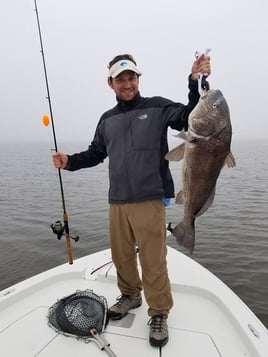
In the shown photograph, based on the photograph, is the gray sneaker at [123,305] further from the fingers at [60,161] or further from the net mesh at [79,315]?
the fingers at [60,161]

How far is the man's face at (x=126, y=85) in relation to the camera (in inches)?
122

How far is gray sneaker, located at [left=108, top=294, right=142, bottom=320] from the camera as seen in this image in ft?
10.6

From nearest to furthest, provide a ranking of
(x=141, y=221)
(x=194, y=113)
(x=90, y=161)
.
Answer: (x=194, y=113)
(x=141, y=221)
(x=90, y=161)

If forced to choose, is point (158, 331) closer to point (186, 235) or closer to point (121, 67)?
point (186, 235)

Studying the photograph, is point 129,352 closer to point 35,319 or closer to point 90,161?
point 35,319

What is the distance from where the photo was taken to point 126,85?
10.2 feet

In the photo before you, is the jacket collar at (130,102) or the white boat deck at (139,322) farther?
the jacket collar at (130,102)

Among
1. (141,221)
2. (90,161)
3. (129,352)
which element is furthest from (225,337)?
(90,161)

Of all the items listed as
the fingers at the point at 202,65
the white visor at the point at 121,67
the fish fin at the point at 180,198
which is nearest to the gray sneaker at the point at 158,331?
the fish fin at the point at 180,198

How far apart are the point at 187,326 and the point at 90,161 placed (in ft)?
6.85

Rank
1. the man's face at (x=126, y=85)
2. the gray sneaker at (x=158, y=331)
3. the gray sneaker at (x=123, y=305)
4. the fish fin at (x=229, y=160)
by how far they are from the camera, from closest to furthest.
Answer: the fish fin at (x=229, y=160) < the gray sneaker at (x=158, y=331) < the man's face at (x=126, y=85) < the gray sneaker at (x=123, y=305)

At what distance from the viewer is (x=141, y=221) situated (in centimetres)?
292

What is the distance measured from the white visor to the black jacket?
0.27 meters

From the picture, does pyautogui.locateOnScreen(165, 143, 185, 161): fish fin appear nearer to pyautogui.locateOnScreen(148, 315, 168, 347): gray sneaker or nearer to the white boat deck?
pyautogui.locateOnScreen(148, 315, 168, 347): gray sneaker
